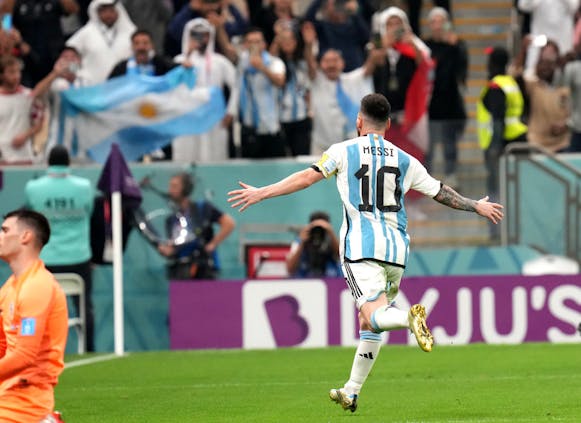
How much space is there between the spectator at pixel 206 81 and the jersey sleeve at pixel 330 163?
9.11 meters

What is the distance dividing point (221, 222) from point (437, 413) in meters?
8.72

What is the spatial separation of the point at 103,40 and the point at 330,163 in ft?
33.0

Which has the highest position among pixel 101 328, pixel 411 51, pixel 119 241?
pixel 411 51

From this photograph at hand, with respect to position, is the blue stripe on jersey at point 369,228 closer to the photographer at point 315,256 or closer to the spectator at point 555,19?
the photographer at point 315,256

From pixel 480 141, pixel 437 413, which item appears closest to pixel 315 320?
pixel 480 141

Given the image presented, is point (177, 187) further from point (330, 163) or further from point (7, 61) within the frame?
point (330, 163)

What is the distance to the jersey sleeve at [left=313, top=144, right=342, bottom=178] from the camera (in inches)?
408

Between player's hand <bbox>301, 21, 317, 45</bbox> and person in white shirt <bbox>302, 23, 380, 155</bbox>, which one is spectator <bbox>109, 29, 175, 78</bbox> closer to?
player's hand <bbox>301, 21, 317, 45</bbox>

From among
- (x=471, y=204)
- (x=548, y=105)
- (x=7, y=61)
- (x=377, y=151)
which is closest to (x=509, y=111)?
(x=548, y=105)

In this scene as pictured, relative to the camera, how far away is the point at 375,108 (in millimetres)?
10484

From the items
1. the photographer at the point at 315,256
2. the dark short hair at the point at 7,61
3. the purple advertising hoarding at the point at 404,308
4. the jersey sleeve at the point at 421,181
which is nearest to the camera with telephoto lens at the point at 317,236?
the photographer at the point at 315,256

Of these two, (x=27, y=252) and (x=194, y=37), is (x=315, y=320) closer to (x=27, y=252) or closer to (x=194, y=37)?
(x=194, y=37)

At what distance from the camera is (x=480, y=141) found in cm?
1908

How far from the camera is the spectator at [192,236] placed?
62.6 feet
